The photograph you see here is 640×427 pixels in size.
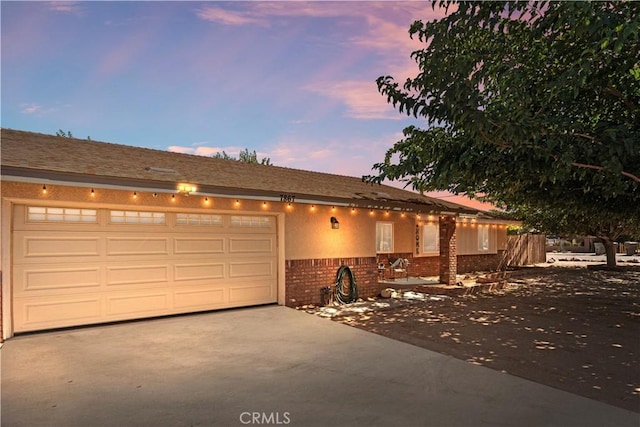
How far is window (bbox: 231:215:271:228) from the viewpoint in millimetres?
9578

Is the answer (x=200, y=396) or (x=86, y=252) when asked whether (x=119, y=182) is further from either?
(x=200, y=396)

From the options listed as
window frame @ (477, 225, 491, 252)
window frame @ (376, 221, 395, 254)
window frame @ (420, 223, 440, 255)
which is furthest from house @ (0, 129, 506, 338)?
window frame @ (477, 225, 491, 252)

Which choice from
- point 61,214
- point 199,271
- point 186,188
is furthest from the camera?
point 199,271

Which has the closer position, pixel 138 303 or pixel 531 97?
pixel 531 97

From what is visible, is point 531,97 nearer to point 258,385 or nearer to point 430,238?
point 258,385

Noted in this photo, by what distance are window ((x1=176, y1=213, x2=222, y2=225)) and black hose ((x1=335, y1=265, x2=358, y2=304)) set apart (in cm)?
368

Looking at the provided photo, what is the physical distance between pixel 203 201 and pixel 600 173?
753 centimetres

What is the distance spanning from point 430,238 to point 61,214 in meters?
12.9

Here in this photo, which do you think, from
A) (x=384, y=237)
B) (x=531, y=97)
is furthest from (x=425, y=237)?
(x=531, y=97)

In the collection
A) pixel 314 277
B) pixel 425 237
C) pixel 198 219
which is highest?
pixel 198 219

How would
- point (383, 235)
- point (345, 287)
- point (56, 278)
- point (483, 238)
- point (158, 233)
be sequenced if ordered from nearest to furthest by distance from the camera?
point (56, 278) → point (158, 233) → point (345, 287) → point (383, 235) → point (483, 238)

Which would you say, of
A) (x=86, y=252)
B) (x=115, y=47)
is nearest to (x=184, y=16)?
(x=115, y=47)

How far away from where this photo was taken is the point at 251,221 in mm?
9789

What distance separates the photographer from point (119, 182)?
709 cm
